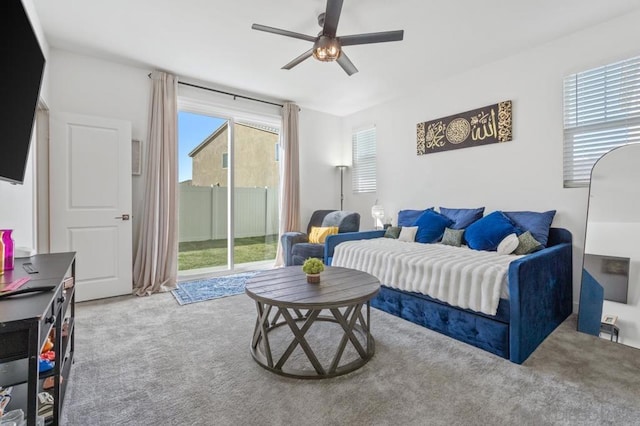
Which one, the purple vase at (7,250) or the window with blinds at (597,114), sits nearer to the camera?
the purple vase at (7,250)

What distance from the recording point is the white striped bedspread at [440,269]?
213 centimetres

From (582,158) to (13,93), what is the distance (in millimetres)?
4319

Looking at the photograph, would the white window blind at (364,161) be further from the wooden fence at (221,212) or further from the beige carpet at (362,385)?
the beige carpet at (362,385)

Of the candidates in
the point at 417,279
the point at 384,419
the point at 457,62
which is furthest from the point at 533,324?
the point at 457,62

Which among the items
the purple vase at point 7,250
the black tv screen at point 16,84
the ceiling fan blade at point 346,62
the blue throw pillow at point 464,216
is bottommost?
the purple vase at point 7,250

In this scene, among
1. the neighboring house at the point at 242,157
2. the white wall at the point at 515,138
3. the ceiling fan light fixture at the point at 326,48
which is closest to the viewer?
the ceiling fan light fixture at the point at 326,48

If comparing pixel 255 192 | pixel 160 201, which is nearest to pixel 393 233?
pixel 255 192

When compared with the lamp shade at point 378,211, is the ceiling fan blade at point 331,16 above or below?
above

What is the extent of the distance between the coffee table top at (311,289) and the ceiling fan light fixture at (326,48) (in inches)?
71.8

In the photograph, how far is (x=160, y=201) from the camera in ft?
12.2

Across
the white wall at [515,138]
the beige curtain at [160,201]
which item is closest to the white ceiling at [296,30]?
the white wall at [515,138]

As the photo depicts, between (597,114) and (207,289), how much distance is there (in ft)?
14.9

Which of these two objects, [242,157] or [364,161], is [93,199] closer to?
[242,157]

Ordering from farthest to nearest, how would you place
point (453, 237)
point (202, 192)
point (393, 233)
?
point (202, 192), point (393, 233), point (453, 237)
